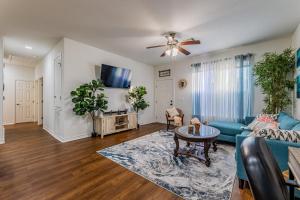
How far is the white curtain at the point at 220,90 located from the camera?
164 inches

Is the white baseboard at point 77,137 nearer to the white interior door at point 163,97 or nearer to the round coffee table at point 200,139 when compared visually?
the round coffee table at point 200,139

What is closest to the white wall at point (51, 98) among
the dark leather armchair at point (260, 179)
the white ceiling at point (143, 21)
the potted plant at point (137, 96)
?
the white ceiling at point (143, 21)

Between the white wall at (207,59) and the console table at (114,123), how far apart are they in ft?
6.70

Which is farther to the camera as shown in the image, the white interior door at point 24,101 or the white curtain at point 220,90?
the white interior door at point 24,101

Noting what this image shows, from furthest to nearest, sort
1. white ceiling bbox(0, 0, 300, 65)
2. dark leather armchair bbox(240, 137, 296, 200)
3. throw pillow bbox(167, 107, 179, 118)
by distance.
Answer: throw pillow bbox(167, 107, 179, 118)
white ceiling bbox(0, 0, 300, 65)
dark leather armchair bbox(240, 137, 296, 200)

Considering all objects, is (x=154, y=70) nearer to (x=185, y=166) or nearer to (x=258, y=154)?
(x=185, y=166)

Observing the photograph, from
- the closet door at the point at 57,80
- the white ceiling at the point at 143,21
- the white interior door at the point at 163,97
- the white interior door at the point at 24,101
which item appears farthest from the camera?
the white interior door at the point at 24,101

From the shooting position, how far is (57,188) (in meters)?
1.86

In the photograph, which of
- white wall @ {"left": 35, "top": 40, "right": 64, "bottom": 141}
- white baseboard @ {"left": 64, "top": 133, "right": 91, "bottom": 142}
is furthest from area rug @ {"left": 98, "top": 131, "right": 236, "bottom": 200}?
white wall @ {"left": 35, "top": 40, "right": 64, "bottom": 141}

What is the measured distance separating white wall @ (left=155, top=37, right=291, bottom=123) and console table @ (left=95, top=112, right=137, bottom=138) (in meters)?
2.04

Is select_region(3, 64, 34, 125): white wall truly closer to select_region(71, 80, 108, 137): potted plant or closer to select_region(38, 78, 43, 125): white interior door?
select_region(38, 78, 43, 125): white interior door

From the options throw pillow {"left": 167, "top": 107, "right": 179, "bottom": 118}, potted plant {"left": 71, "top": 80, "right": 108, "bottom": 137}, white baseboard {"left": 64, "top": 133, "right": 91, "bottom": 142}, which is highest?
potted plant {"left": 71, "top": 80, "right": 108, "bottom": 137}

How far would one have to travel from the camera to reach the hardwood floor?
176cm

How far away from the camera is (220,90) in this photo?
15.1ft
